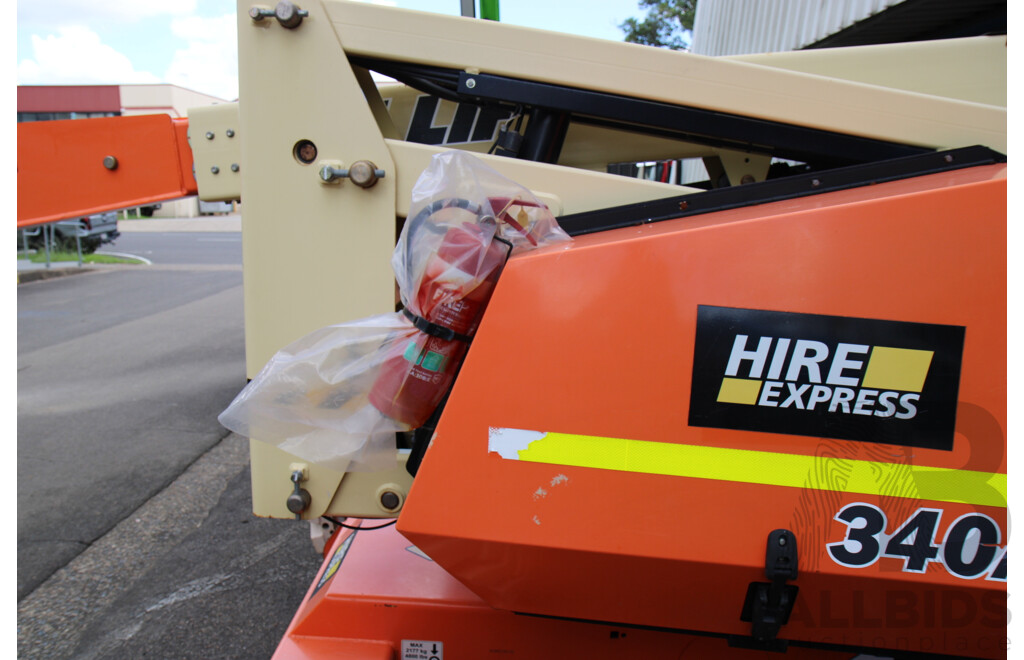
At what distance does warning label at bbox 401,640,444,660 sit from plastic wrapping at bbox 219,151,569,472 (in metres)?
0.55

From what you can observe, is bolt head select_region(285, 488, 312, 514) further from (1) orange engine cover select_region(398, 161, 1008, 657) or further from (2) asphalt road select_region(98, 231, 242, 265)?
(2) asphalt road select_region(98, 231, 242, 265)

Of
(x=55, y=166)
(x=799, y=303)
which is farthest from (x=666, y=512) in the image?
(x=55, y=166)

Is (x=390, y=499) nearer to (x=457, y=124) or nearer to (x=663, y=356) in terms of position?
(x=663, y=356)

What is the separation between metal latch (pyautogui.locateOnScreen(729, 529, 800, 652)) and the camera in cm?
123

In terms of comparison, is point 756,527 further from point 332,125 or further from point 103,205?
point 103,205

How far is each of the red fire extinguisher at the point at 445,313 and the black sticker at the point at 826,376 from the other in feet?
1.48

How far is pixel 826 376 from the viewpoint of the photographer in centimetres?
120

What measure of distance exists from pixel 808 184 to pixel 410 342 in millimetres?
962

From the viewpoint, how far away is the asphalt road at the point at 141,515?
279cm

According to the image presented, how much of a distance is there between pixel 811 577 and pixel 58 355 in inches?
322

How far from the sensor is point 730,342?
1217 mm

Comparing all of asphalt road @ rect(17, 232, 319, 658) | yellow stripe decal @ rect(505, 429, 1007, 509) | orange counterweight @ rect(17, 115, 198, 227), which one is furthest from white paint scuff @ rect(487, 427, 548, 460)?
asphalt road @ rect(17, 232, 319, 658)

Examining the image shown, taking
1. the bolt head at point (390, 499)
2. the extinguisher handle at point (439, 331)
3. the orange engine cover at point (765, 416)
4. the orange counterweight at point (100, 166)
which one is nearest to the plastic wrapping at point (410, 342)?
the extinguisher handle at point (439, 331)

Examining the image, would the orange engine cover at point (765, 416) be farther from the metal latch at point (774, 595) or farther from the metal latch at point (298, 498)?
the metal latch at point (298, 498)
